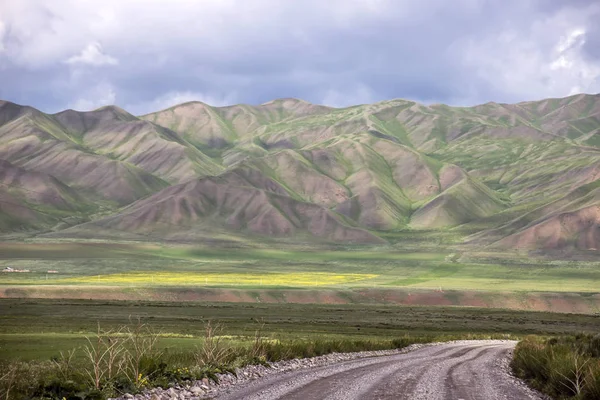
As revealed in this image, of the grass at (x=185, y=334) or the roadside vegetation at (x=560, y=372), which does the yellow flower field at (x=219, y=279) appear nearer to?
the grass at (x=185, y=334)

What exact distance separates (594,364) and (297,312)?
226 feet

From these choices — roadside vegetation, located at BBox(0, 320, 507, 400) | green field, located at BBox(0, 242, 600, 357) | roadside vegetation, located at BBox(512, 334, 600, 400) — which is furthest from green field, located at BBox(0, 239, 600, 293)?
roadside vegetation, located at BBox(512, 334, 600, 400)

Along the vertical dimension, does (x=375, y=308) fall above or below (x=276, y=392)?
below

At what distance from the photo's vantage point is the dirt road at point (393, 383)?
901 inches

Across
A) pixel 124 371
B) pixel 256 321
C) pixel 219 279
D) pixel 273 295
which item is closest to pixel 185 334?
pixel 256 321

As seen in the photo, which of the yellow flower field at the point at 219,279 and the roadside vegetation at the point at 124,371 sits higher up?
the roadside vegetation at the point at 124,371

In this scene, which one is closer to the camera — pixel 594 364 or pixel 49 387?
pixel 49 387

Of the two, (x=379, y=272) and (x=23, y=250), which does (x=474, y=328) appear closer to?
(x=379, y=272)

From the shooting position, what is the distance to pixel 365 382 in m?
26.1

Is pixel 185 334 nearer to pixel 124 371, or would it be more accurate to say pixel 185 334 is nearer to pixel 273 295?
pixel 124 371

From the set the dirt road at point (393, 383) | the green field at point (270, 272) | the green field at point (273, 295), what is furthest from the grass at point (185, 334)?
the green field at point (270, 272)

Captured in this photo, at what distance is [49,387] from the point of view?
18953mm

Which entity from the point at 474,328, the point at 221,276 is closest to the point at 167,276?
the point at 221,276

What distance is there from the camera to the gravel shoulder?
74.3 ft
